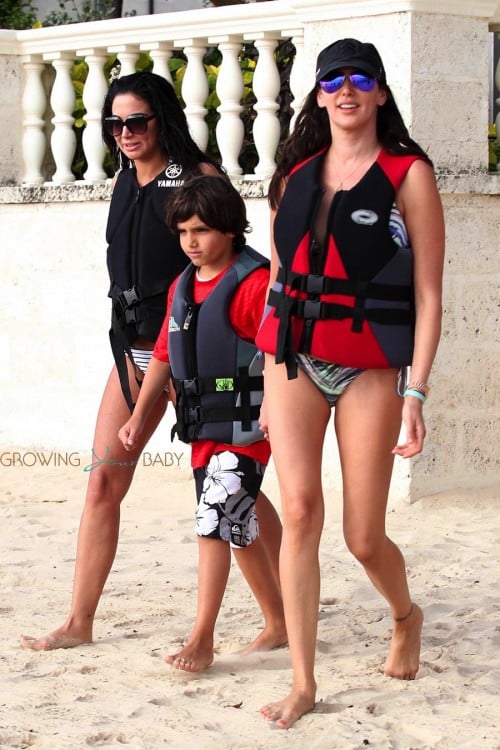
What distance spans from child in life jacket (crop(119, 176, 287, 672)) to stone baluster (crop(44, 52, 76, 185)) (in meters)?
3.77

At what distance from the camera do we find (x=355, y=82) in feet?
12.5

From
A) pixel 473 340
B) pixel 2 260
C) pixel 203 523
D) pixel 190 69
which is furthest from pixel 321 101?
pixel 2 260

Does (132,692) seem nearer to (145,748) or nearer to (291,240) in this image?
(145,748)

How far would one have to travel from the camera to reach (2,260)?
809cm

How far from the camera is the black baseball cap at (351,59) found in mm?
3807

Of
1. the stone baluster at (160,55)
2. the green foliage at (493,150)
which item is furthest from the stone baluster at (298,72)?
the green foliage at (493,150)

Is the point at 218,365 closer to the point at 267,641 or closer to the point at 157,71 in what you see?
the point at 267,641

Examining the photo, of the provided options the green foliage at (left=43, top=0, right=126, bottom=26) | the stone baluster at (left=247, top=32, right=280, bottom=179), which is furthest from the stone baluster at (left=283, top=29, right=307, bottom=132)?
the green foliage at (left=43, top=0, right=126, bottom=26)

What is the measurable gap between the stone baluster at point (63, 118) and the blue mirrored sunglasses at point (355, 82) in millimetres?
4306

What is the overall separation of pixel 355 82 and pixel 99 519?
172cm

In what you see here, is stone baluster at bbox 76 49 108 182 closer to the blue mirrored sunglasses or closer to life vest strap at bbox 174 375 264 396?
life vest strap at bbox 174 375 264 396

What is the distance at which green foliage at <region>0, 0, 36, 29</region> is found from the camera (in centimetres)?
1037

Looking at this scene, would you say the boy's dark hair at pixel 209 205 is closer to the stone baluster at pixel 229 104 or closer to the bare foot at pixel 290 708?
the bare foot at pixel 290 708

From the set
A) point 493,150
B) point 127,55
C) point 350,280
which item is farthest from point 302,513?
point 127,55
